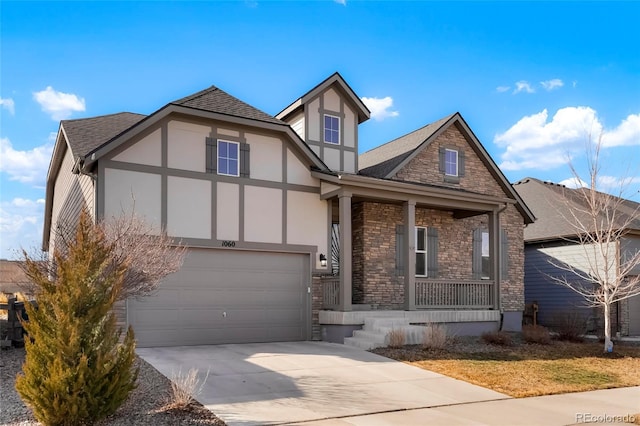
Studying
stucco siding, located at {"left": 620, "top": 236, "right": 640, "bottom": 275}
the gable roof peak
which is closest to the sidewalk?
the gable roof peak

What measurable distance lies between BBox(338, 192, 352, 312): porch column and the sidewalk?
5.95m

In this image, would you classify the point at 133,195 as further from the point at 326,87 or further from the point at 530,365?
the point at 530,365

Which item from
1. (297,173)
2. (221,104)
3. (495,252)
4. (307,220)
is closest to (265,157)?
(297,173)

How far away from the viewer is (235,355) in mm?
11875

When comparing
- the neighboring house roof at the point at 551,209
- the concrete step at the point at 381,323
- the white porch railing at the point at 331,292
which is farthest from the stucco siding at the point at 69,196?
the neighboring house roof at the point at 551,209

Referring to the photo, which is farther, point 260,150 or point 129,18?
point 260,150

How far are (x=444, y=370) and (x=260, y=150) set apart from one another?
7.42 meters

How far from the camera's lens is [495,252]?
16.8m

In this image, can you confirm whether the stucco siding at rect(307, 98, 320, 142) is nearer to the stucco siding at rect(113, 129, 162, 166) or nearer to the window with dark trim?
the window with dark trim

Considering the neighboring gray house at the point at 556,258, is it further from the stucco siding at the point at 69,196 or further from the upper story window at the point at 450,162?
the stucco siding at the point at 69,196

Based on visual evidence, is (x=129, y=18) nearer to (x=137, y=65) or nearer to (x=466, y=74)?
(x=137, y=65)

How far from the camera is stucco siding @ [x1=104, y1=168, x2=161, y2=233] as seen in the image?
1254 cm

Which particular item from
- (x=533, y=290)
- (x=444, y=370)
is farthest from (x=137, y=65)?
(x=533, y=290)

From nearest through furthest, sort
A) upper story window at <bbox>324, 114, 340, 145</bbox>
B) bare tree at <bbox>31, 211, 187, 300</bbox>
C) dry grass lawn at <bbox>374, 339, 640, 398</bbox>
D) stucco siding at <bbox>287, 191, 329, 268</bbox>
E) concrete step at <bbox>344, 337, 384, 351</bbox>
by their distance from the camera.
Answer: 1. bare tree at <bbox>31, 211, 187, 300</bbox>
2. dry grass lawn at <bbox>374, 339, 640, 398</bbox>
3. concrete step at <bbox>344, 337, 384, 351</bbox>
4. stucco siding at <bbox>287, 191, 329, 268</bbox>
5. upper story window at <bbox>324, 114, 340, 145</bbox>
